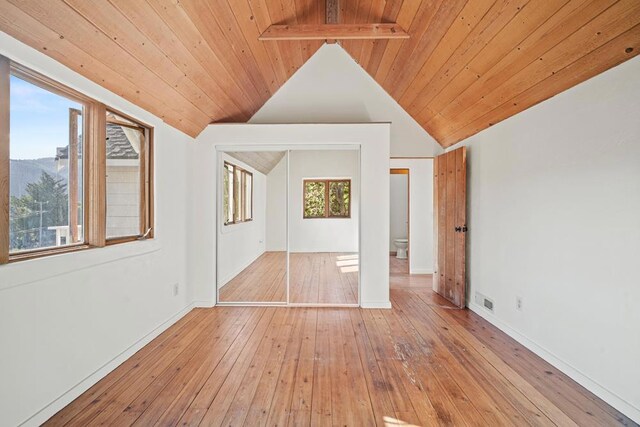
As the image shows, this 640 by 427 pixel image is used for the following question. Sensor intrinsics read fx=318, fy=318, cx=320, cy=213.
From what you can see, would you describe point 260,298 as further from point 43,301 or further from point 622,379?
point 622,379

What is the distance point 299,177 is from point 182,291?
A: 2.05 m

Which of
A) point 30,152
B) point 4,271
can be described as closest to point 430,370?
point 4,271

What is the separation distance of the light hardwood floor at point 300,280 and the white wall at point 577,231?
1.92m

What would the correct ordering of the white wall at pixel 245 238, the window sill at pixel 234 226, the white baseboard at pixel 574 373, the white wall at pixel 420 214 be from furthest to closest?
the white wall at pixel 420 214
the white wall at pixel 245 238
the window sill at pixel 234 226
the white baseboard at pixel 574 373

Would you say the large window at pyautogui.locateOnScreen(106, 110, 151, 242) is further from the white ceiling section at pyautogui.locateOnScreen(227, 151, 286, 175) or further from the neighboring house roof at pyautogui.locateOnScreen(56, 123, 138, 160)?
the white ceiling section at pyautogui.locateOnScreen(227, 151, 286, 175)

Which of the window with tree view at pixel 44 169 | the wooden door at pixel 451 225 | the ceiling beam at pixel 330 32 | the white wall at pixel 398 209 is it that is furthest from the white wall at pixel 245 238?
the white wall at pixel 398 209

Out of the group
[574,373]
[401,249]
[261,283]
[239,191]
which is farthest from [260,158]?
[401,249]

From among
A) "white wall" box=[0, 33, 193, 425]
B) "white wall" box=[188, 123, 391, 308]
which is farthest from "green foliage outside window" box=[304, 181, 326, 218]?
"white wall" box=[0, 33, 193, 425]

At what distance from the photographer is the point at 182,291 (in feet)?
11.9

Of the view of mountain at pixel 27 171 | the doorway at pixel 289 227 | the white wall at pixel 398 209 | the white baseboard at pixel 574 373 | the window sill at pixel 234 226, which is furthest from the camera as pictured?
the white wall at pixel 398 209

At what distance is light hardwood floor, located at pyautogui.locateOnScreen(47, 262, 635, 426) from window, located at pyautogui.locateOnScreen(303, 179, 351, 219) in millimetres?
1897

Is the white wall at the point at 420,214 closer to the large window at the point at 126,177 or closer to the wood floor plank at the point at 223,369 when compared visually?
the wood floor plank at the point at 223,369

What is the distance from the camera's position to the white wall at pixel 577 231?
1.90 m

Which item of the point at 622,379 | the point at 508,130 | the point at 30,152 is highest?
A: the point at 508,130
